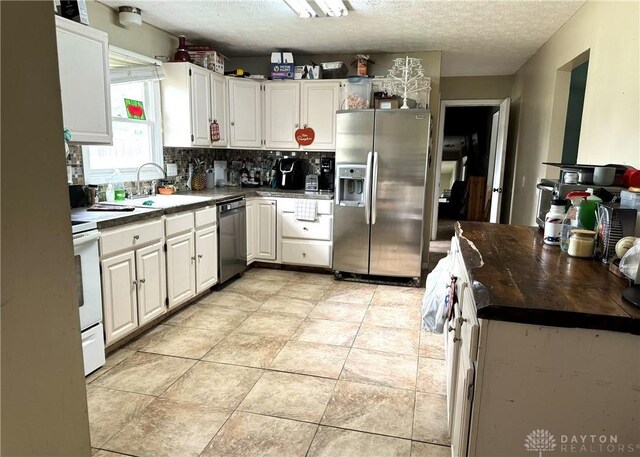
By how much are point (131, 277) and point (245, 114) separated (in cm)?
247

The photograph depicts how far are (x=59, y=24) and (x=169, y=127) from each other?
1.58 meters

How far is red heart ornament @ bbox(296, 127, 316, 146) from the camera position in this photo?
183 inches

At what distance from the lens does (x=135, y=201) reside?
134 inches

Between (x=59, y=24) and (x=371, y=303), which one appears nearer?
(x=59, y=24)

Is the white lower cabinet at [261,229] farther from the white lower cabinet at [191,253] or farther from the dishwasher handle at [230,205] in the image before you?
the white lower cabinet at [191,253]

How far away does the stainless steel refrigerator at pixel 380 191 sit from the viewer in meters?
4.00

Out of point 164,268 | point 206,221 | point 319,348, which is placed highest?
point 206,221

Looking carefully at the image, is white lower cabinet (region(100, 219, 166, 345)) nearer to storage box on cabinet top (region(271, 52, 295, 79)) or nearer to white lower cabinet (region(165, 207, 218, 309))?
white lower cabinet (region(165, 207, 218, 309))

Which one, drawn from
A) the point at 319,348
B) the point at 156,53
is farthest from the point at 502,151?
the point at 156,53

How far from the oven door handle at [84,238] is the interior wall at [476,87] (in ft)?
16.7

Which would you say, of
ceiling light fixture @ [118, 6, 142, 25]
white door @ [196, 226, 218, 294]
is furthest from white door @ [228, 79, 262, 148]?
white door @ [196, 226, 218, 294]

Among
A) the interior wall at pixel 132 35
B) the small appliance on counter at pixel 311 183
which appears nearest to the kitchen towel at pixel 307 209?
the small appliance on counter at pixel 311 183

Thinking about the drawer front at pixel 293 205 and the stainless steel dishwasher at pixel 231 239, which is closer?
the stainless steel dishwasher at pixel 231 239

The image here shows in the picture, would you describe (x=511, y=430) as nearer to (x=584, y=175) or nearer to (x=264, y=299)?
(x=584, y=175)
